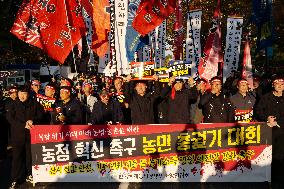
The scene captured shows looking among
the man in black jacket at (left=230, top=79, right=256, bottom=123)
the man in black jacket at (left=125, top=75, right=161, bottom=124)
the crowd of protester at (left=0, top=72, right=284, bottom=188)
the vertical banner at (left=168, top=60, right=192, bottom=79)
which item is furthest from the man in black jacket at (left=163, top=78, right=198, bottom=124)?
the man in black jacket at (left=230, top=79, right=256, bottom=123)

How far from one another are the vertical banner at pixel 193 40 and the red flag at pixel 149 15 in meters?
1.90

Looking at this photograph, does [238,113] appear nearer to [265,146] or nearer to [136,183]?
[265,146]

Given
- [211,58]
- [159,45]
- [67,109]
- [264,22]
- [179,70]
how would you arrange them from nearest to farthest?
[67,109] < [179,70] < [264,22] < [211,58] < [159,45]

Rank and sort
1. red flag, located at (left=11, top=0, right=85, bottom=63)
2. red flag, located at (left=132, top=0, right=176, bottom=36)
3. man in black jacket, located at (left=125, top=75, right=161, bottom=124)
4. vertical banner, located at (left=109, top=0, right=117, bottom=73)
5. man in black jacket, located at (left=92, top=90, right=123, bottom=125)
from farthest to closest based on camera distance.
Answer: vertical banner, located at (left=109, top=0, right=117, bottom=73)
red flag, located at (left=132, top=0, right=176, bottom=36)
red flag, located at (left=11, top=0, right=85, bottom=63)
man in black jacket, located at (left=125, top=75, right=161, bottom=124)
man in black jacket, located at (left=92, top=90, right=123, bottom=125)

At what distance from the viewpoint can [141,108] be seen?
8430 millimetres

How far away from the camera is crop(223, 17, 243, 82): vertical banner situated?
12.6 m

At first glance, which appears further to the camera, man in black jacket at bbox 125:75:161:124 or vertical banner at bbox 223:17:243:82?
vertical banner at bbox 223:17:243:82

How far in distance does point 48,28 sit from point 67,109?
292 centimetres

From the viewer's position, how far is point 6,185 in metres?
7.82

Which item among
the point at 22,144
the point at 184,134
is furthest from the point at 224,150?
the point at 22,144

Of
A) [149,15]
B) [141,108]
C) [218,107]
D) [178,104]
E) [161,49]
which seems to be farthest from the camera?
[161,49]

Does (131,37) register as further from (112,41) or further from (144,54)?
(144,54)

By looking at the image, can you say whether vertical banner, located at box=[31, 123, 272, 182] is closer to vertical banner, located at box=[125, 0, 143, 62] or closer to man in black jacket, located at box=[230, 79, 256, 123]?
man in black jacket, located at box=[230, 79, 256, 123]

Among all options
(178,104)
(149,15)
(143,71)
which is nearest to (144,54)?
(149,15)
